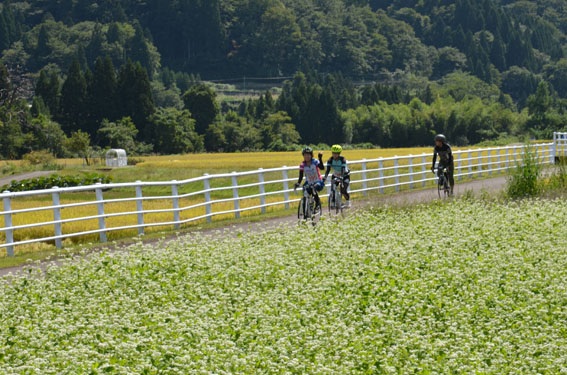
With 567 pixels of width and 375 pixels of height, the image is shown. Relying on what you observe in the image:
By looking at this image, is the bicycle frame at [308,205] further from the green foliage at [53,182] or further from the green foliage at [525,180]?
the green foliage at [53,182]

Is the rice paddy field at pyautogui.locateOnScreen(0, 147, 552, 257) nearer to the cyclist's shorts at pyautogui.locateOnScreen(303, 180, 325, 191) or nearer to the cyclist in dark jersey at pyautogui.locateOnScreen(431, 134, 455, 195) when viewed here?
the cyclist in dark jersey at pyautogui.locateOnScreen(431, 134, 455, 195)

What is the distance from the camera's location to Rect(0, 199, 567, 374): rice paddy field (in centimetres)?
1067

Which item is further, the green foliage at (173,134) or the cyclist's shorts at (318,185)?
the green foliage at (173,134)

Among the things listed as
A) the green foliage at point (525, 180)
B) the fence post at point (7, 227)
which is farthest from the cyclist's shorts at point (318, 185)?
the green foliage at point (525, 180)

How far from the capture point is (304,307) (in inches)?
523

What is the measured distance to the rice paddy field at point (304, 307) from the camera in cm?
1067

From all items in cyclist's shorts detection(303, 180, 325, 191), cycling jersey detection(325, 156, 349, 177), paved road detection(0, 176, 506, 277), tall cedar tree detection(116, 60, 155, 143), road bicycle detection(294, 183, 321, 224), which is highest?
tall cedar tree detection(116, 60, 155, 143)

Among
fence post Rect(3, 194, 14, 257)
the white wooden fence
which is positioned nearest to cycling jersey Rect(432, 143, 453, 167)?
the white wooden fence

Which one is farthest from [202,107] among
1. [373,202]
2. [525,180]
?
[373,202]

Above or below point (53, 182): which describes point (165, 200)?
below

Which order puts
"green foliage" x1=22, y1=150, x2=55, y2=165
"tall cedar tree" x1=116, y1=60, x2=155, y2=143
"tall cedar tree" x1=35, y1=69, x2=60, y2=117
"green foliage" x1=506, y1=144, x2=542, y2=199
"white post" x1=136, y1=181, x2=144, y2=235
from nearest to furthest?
"white post" x1=136, y1=181, x2=144, y2=235 → "green foliage" x1=506, y1=144, x2=542, y2=199 → "green foliage" x1=22, y1=150, x2=55, y2=165 → "tall cedar tree" x1=116, y1=60, x2=155, y2=143 → "tall cedar tree" x1=35, y1=69, x2=60, y2=117

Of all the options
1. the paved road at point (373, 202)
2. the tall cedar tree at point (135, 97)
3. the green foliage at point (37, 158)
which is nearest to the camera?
the paved road at point (373, 202)

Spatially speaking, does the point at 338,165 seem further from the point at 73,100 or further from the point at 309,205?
the point at 73,100

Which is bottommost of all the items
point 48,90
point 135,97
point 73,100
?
point 135,97
